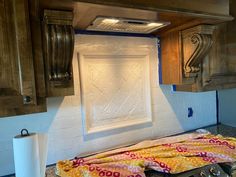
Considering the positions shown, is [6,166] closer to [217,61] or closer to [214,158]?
[214,158]

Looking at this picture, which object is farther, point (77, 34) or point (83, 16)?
point (77, 34)

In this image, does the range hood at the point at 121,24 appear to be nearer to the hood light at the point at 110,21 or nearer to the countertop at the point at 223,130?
the hood light at the point at 110,21

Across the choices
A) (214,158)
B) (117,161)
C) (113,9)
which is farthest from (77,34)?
(214,158)

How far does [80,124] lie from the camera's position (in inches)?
51.9

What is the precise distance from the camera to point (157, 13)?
993 millimetres

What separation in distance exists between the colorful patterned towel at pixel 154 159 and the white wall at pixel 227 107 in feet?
1.80

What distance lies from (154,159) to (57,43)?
784 mm

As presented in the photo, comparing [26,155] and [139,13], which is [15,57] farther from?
[139,13]

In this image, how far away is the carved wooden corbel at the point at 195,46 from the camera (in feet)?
4.00

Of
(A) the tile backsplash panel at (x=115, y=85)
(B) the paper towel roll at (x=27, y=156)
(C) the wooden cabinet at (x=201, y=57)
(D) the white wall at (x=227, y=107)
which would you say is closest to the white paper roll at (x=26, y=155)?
(B) the paper towel roll at (x=27, y=156)

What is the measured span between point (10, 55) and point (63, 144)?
2.22 ft

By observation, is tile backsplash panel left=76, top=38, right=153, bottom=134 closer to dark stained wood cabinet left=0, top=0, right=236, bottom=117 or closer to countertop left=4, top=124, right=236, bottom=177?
dark stained wood cabinet left=0, top=0, right=236, bottom=117

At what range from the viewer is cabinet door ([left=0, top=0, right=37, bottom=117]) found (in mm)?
801

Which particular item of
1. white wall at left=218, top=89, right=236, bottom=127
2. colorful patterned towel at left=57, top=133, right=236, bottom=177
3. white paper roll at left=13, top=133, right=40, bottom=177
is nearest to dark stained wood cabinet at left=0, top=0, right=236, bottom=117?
white paper roll at left=13, top=133, right=40, bottom=177
